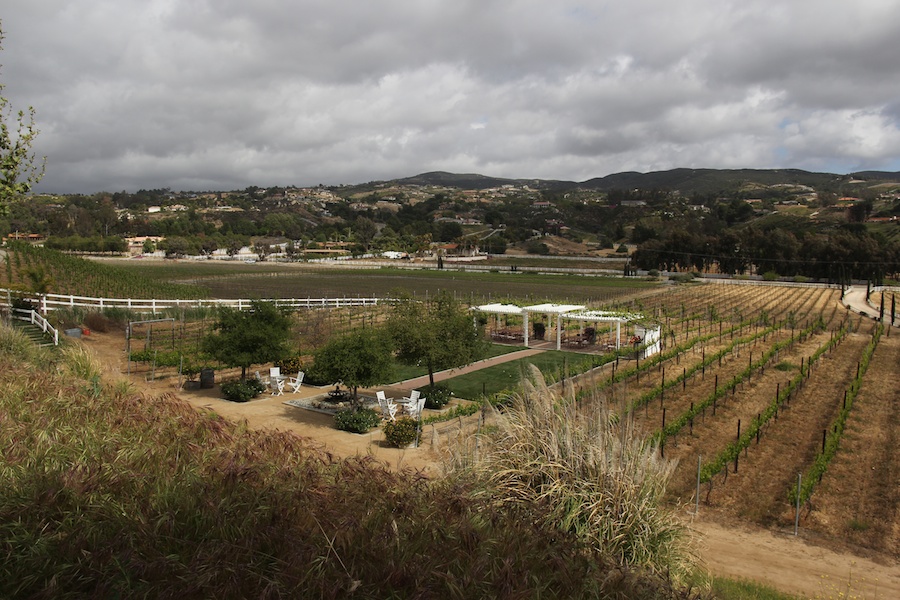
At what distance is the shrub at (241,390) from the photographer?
1742cm

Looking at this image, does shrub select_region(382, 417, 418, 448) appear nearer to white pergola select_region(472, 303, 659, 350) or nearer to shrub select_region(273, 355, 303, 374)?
shrub select_region(273, 355, 303, 374)

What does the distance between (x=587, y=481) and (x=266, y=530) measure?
318 cm

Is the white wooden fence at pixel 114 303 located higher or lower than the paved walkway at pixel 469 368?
higher

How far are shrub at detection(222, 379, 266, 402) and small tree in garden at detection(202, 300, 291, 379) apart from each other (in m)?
0.55

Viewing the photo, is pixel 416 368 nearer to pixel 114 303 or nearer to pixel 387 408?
pixel 387 408

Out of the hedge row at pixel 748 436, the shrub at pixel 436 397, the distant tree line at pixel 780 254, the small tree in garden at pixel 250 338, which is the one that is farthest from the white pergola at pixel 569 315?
the distant tree line at pixel 780 254

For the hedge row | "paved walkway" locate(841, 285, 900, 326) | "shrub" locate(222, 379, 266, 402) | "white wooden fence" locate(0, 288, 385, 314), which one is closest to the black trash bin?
"shrub" locate(222, 379, 266, 402)

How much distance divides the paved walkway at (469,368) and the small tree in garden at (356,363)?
383 cm

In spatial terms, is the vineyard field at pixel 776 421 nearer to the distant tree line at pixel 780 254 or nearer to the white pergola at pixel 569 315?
the white pergola at pixel 569 315

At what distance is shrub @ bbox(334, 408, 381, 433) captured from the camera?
1457 cm

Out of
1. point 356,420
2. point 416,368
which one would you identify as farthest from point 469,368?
point 356,420

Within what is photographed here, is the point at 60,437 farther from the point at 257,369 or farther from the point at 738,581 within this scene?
the point at 257,369

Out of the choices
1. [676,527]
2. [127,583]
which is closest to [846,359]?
[676,527]

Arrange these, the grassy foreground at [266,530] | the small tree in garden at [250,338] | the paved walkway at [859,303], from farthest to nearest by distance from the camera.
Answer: the paved walkway at [859,303] < the small tree in garden at [250,338] < the grassy foreground at [266,530]
